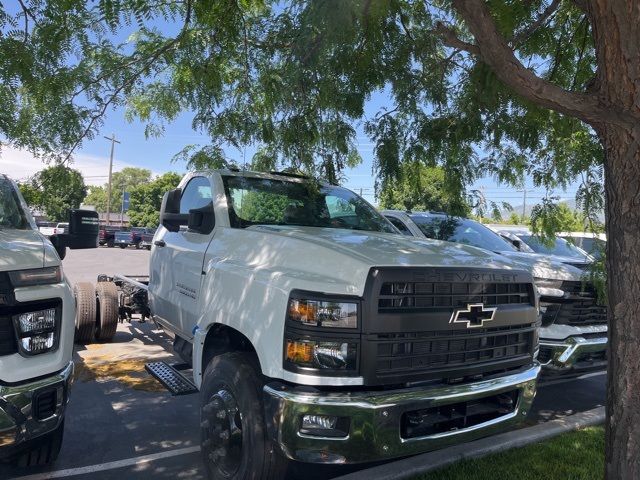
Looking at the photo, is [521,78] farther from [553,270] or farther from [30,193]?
[30,193]

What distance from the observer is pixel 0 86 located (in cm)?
415

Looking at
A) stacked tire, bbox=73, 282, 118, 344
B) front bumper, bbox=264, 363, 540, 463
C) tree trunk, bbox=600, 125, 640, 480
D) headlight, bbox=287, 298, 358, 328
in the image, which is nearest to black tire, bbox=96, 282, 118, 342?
stacked tire, bbox=73, 282, 118, 344

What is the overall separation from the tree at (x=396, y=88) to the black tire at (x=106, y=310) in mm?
2597

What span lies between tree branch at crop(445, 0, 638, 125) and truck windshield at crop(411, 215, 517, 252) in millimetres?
4374

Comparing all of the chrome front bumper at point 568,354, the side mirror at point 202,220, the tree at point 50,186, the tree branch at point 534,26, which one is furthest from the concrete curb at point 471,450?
the tree branch at point 534,26

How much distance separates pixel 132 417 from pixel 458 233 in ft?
16.0

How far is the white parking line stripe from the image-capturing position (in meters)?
3.81

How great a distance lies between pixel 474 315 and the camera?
134 inches

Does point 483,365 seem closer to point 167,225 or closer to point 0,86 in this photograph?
point 167,225

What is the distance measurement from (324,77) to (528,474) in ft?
11.7

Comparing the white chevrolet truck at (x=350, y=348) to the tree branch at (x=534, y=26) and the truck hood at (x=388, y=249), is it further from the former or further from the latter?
the tree branch at (x=534, y=26)

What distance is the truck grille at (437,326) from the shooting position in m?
3.06

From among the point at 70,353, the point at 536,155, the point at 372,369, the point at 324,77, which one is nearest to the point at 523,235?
the point at 536,155

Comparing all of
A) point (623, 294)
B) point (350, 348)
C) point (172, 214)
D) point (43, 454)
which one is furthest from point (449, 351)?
point (43, 454)
